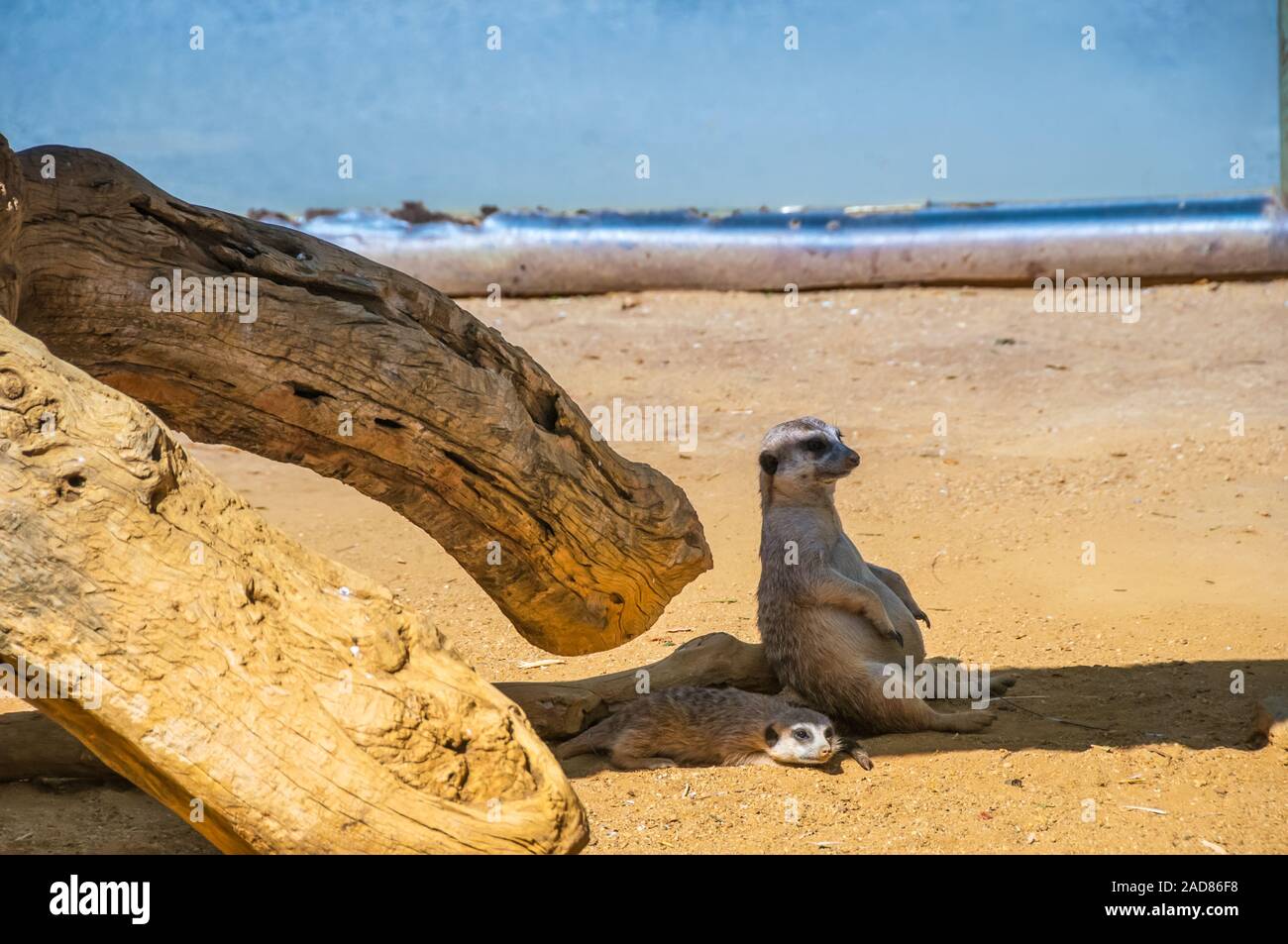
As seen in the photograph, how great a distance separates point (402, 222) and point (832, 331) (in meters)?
4.10

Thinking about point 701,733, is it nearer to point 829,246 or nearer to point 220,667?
point 220,667

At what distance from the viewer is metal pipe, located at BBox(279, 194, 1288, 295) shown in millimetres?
10641

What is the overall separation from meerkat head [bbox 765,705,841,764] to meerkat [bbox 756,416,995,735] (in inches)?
12.4

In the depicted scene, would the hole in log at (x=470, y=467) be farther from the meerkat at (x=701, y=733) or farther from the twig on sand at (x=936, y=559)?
the twig on sand at (x=936, y=559)

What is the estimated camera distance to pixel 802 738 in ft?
13.5

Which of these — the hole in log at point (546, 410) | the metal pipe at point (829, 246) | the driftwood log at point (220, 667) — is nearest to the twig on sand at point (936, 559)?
the hole in log at point (546, 410)

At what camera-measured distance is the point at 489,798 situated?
102 inches

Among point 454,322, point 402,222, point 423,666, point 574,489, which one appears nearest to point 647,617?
point 574,489

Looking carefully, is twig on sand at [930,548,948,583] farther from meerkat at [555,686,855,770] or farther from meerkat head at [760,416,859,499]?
meerkat at [555,686,855,770]

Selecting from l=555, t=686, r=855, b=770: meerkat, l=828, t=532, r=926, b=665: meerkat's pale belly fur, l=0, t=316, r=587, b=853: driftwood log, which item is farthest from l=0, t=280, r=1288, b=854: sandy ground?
l=0, t=316, r=587, b=853: driftwood log

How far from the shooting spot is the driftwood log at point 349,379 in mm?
3379

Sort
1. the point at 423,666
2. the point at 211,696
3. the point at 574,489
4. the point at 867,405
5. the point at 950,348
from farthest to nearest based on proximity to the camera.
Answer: the point at 950,348
the point at 867,405
the point at 574,489
the point at 423,666
the point at 211,696

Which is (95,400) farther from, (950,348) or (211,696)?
(950,348)

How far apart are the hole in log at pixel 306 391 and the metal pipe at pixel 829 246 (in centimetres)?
773
